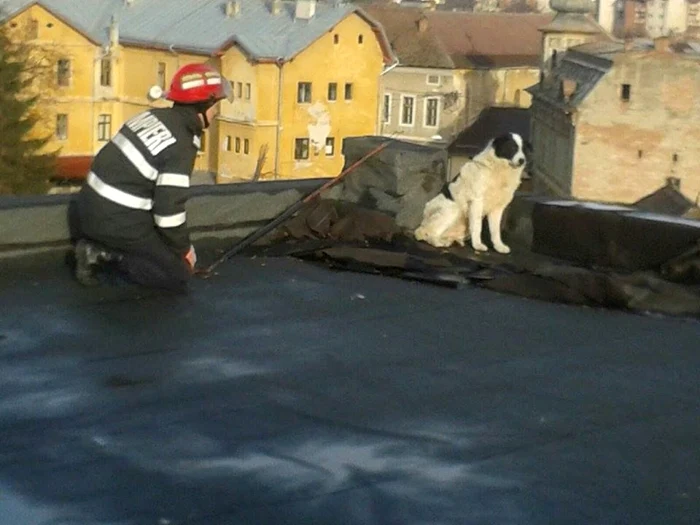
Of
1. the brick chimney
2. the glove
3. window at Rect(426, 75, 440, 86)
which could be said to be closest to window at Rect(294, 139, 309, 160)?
the brick chimney

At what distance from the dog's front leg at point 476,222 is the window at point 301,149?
43056mm

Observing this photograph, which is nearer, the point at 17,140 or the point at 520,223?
the point at 520,223

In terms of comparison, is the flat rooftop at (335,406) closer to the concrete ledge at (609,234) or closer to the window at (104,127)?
the concrete ledge at (609,234)

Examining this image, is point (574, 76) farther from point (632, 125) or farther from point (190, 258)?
point (190, 258)

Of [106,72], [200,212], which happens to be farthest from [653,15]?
[200,212]

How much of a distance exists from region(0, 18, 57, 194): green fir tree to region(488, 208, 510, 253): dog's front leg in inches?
1227

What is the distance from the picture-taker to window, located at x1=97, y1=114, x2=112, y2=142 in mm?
53406

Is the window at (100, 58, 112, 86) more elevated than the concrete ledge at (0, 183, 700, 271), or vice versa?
the concrete ledge at (0, 183, 700, 271)

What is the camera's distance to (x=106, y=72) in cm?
5375

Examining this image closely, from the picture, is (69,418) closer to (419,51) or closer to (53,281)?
(53,281)

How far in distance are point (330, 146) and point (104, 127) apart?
8369mm

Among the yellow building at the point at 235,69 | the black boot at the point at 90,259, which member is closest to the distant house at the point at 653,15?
the yellow building at the point at 235,69

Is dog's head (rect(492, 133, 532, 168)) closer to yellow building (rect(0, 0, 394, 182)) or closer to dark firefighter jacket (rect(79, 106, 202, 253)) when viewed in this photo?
dark firefighter jacket (rect(79, 106, 202, 253))

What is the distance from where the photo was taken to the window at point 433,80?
70.2 meters
